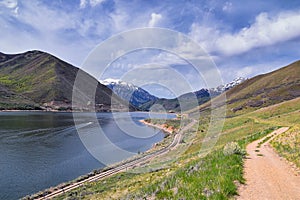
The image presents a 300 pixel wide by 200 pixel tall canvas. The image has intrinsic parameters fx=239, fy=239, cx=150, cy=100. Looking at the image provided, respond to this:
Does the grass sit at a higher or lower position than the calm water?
higher

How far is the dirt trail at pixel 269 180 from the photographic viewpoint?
10081mm

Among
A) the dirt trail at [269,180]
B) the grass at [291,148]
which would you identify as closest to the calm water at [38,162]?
the grass at [291,148]

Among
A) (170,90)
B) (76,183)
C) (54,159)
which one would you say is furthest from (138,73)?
(54,159)

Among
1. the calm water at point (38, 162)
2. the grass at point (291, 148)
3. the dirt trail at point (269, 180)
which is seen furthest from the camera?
the calm water at point (38, 162)

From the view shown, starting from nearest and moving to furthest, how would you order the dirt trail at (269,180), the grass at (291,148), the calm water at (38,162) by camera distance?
the dirt trail at (269,180)
the grass at (291,148)
the calm water at (38,162)

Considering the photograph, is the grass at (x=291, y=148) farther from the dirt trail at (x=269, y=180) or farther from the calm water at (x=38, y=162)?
the calm water at (x=38, y=162)

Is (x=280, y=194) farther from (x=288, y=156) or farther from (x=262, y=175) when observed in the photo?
(x=288, y=156)

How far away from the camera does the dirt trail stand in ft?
33.1

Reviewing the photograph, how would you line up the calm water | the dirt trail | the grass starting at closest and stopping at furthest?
the dirt trail, the grass, the calm water

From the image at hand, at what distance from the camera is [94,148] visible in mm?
67688

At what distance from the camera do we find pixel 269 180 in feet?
39.4

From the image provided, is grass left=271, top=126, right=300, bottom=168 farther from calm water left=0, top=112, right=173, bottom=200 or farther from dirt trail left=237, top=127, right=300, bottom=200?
calm water left=0, top=112, right=173, bottom=200

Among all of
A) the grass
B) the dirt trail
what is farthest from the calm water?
the dirt trail

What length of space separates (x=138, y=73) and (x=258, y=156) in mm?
11811
